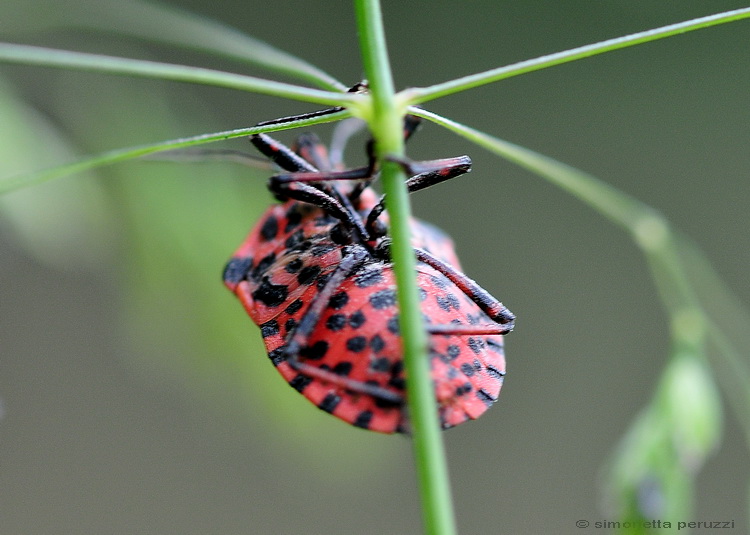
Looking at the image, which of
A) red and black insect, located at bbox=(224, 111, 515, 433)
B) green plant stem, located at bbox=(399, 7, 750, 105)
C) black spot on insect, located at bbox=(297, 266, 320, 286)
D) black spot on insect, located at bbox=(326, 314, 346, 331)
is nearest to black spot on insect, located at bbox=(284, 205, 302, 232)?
red and black insect, located at bbox=(224, 111, 515, 433)

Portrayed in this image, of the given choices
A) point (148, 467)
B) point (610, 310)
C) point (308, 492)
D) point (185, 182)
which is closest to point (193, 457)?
point (148, 467)

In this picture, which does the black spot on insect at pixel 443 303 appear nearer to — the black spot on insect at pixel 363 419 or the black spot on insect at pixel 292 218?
the black spot on insect at pixel 363 419

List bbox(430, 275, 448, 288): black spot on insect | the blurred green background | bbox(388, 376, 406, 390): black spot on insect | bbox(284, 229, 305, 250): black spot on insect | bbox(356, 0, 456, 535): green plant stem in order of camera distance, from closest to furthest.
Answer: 1. bbox(356, 0, 456, 535): green plant stem
2. bbox(388, 376, 406, 390): black spot on insect
3. bbox(430, 275, 448, 288): black spot on insect
4. bbox(284, 229, 305, 250): black spot on insect
5. the blurred green background

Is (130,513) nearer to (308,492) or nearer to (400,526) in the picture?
(308,492)

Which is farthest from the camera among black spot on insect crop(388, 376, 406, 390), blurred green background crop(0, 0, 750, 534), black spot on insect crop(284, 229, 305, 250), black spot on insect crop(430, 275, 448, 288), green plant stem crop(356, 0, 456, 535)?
blurred green background crop(0, 0, 750, 534)

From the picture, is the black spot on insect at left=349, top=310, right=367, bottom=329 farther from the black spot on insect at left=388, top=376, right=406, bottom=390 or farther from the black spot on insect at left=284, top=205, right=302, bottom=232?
the black spot on insect at left=284, top=205, right=302, bottom=232

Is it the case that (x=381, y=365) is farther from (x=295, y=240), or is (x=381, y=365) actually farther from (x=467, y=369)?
(x=295, y=240)
